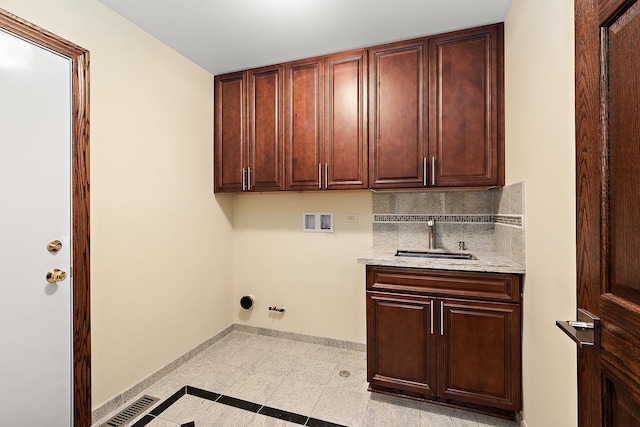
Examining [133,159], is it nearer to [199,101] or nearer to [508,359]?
[199,101]

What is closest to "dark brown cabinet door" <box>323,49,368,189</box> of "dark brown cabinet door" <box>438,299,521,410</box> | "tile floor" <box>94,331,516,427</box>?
"dark brown cabinet door" <box>438,299,521,410</box>

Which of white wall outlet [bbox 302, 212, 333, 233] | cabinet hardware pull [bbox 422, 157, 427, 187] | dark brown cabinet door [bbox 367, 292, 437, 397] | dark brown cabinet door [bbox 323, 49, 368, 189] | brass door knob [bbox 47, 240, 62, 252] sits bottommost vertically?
dark brown cabinet door [bbox 367, 292, 437, 397]

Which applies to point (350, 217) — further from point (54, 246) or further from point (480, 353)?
point (54, 246)

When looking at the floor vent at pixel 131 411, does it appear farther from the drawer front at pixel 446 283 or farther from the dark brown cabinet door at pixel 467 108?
the dark brown cabinet door at pixel 467 108

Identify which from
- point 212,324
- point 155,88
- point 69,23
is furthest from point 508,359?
point 69,23

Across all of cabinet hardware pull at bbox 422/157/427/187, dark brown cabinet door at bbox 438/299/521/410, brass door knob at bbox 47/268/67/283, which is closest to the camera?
brass door knob at bbox 47/268/67/283

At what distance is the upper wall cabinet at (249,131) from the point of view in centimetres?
253

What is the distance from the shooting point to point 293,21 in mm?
1970

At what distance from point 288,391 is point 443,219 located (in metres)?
1.72

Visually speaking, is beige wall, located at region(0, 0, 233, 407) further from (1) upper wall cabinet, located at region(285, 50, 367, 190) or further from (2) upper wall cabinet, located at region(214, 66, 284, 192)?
(1) upper wall cabinet, located at region(285, 50, 367, 190)

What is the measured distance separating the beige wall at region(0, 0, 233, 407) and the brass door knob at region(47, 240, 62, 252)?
0.18 metres

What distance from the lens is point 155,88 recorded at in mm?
2158

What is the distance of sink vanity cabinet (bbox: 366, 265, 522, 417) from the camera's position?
1735 mm

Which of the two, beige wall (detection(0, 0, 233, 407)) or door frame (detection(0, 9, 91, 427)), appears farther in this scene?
beige wall (detection(0, 0, 233, 407))
